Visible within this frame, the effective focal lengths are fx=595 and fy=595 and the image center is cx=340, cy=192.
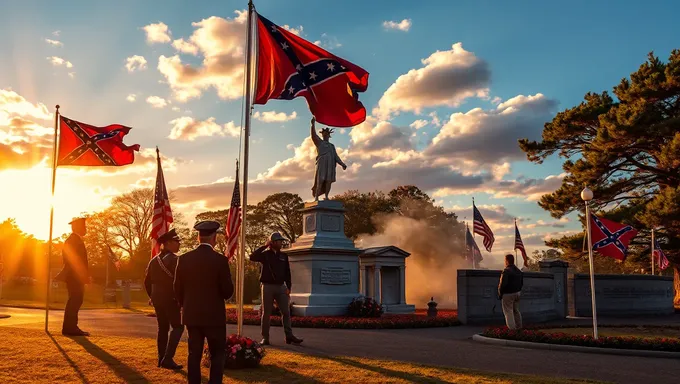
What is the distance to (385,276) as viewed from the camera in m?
25.4

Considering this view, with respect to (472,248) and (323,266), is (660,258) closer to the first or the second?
(472,248)

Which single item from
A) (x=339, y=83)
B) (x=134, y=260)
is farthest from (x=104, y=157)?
(x=134, y=260)

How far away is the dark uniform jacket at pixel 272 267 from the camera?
37.3 ft

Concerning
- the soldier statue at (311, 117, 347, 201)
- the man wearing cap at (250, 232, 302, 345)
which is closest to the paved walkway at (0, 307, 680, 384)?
the man wearing cap at (250, 232, 302, 345)

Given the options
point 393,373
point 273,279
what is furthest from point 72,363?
point 393,373

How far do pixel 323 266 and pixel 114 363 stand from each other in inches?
462

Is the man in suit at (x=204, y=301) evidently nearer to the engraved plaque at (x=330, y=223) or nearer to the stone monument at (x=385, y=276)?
the engraved plaque at (x=330, y=223)

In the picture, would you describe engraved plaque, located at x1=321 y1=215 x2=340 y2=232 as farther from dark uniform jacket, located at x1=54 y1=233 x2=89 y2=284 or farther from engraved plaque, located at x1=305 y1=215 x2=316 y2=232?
dark uniform jacket, located at x1=54 y1=233 x2=89 y2=284

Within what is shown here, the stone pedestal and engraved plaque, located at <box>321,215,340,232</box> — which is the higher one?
engraved plaque, located at <box>321,215,340,232</box>

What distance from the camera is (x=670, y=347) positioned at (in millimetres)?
11617

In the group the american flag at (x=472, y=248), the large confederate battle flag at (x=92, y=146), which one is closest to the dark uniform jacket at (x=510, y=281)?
the large confederate battle flag at (x=92, y=146)

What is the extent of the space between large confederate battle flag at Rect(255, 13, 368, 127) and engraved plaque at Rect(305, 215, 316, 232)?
32.9 ft

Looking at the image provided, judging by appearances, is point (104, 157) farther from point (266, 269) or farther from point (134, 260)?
point (134, 260)

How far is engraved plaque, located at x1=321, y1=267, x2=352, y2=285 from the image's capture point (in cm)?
2011
